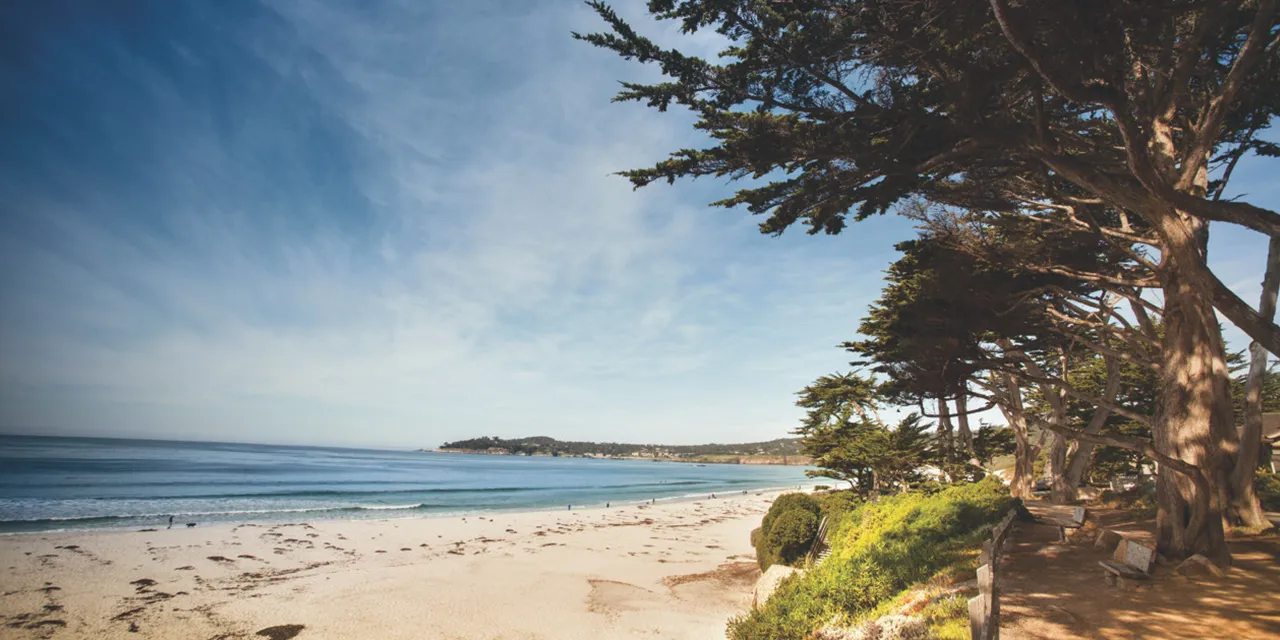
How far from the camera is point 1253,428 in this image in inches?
312

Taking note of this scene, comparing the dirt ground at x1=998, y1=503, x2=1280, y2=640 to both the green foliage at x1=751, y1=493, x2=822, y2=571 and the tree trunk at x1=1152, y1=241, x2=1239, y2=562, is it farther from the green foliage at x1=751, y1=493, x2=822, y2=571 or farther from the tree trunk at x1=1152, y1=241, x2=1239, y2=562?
the green foliage at x1=751, y1=493, x2=822, y2=571

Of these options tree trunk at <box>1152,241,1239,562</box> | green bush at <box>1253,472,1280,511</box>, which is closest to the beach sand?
tree trunk at <box>1152,241,1239,562</box>

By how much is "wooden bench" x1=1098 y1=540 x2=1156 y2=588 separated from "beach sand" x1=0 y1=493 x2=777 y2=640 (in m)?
6.48

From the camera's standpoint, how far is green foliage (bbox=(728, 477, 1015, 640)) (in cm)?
768

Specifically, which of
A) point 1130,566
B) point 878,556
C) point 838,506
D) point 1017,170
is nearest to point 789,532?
point 838,506

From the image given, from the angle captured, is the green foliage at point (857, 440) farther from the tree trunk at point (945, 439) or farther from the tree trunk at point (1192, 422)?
the tree trunk at point (1192, 422)

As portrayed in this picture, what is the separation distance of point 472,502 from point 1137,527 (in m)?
36.3

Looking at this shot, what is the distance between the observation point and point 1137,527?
1030 centimetres

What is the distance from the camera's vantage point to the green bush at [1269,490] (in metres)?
12.1

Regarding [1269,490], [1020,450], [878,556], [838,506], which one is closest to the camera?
[878,556]

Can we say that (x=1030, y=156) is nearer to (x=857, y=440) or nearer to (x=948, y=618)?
(x=948, y=618)

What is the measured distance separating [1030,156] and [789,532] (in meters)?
10.5

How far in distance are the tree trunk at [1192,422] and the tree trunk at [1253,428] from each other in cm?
64

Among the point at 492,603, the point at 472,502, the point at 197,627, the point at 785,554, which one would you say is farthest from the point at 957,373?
the point at 472,502
